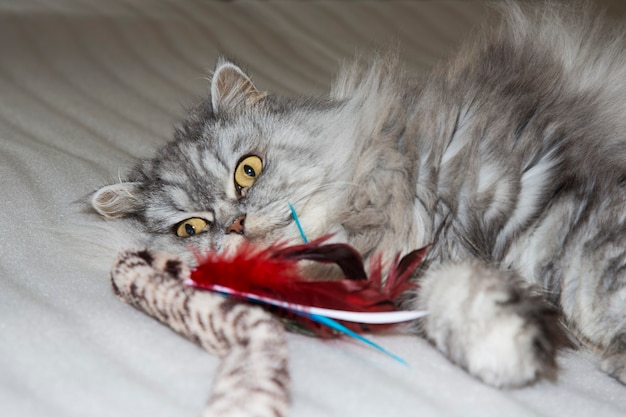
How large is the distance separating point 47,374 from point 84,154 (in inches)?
50.9

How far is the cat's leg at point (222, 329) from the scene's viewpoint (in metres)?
0.95

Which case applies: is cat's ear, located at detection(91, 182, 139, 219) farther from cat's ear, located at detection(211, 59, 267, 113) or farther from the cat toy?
the cat toy

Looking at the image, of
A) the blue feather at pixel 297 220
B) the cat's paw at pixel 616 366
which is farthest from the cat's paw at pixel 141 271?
the cat's paw at pixel 616 366

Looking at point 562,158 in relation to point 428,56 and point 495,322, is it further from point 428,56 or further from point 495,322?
point 428,56

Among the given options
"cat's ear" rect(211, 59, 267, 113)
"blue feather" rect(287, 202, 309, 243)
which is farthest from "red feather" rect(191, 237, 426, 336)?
"cat's ear" rect(211, 59, 267, 113)

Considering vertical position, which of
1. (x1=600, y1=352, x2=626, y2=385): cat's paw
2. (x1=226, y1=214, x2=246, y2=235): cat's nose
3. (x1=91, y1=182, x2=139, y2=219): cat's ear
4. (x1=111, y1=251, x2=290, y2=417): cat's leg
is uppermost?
(x1=91, y1=182, x2=139, y2=219): cat's ear

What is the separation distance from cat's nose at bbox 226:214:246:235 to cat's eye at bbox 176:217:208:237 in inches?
4.2

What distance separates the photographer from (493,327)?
109 cm

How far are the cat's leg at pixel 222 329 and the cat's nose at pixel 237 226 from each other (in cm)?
18

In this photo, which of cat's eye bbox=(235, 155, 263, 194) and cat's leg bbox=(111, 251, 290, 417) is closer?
cat's leg bbox=(111, 251, 290, 417)

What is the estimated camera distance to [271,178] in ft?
4.75

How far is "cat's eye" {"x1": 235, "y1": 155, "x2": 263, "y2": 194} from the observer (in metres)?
1.48

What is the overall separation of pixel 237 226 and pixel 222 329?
0.35m

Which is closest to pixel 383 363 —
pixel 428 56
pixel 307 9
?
pixel 428 56
